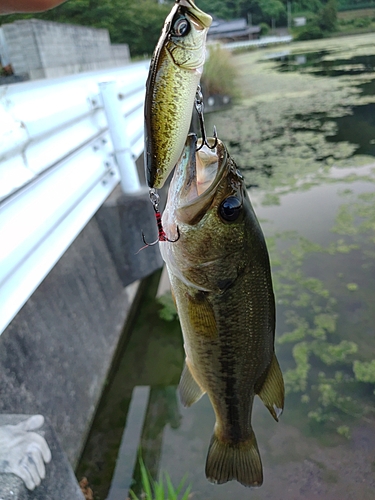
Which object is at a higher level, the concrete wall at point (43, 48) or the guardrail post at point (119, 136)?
the concrete wall at point (43, 48)

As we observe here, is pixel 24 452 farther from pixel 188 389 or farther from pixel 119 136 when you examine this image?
pixel 119 136

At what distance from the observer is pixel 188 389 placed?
4.81 ft

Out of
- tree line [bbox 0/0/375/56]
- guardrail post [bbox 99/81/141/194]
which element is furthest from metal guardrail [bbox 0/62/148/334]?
tree line [bbox 0/0/375/56]

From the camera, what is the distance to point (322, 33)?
41.1 metres

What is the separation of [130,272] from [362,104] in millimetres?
8254

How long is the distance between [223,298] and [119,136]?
166 cm

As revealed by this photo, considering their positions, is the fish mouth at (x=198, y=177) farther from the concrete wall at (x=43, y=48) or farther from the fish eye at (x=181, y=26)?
the concrete wall at (x=43, y=48)

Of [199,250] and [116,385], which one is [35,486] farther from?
[116,385]

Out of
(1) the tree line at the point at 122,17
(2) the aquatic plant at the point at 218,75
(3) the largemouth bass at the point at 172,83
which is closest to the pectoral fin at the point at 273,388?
(3) the largemouth bass at the point at 172,83

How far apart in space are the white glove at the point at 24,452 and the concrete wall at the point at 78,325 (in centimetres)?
52

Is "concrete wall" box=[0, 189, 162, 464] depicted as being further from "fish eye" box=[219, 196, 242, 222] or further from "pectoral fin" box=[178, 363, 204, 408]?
"fish eye" box=[219, 196, 242, 222]

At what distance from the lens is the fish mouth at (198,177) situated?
93cm

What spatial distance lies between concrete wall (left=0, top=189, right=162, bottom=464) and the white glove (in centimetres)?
52

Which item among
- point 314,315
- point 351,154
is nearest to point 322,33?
point 351,154
